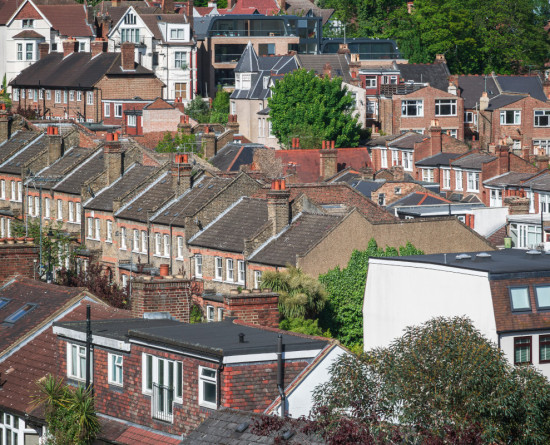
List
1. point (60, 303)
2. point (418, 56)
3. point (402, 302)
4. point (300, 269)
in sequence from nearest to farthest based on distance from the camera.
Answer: point (60, 303), point (402, 302), point (300, 269), point (418, 56)

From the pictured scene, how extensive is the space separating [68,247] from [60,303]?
39.4 metres

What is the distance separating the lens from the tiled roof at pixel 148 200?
7169 cm

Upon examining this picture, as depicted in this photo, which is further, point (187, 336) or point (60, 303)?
point (60, 303)

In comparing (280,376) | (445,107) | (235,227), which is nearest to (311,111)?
(445,107)

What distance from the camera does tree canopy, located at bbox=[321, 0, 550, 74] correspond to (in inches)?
5817

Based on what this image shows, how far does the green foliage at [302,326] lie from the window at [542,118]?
77.4m

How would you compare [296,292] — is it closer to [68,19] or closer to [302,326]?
[302,326]

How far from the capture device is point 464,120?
129 metres

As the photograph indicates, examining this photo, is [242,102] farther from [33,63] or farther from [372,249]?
[372,249]

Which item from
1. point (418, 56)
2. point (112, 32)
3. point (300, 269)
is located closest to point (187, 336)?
point (300, 269)

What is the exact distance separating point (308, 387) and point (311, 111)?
86.7 m

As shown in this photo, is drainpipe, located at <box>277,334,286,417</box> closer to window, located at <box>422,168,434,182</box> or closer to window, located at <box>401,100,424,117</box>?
window, located at <box>422,168,434,182</box>

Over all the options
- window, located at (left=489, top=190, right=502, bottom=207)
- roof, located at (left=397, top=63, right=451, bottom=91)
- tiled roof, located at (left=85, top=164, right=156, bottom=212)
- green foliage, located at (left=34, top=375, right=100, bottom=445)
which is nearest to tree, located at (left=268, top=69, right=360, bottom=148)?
roof, located at (left=397, top=63, right=451, bottom=91)

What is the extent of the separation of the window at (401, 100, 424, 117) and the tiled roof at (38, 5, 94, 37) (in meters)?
32.6
